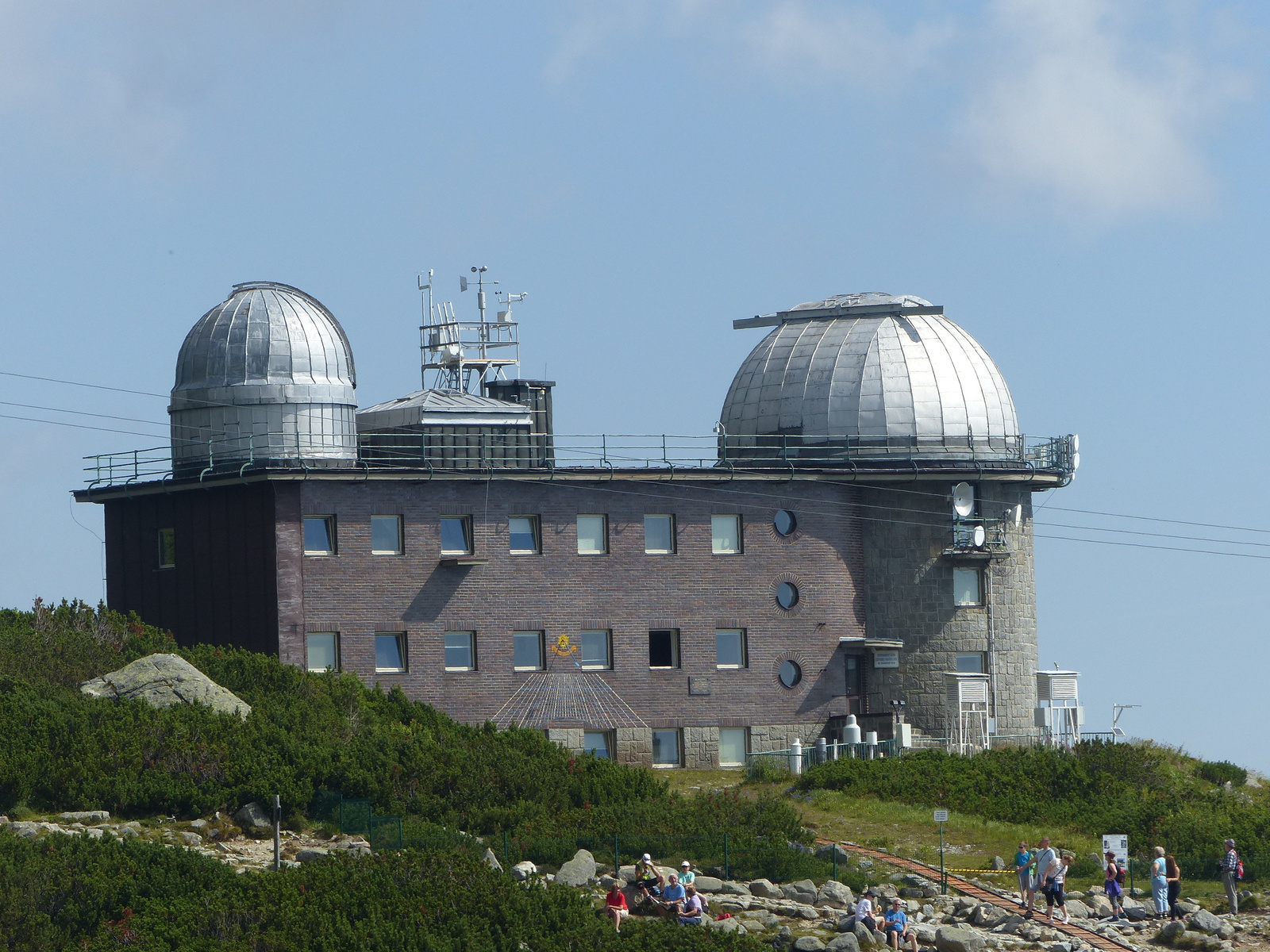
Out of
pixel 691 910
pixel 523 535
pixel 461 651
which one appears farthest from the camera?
pixel 523 535

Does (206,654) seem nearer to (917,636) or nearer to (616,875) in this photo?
→ (616,875)

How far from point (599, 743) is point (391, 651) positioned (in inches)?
220

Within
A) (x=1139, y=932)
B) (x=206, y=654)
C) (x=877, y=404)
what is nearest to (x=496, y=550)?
(x=206, y=654)

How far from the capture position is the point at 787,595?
53.2m

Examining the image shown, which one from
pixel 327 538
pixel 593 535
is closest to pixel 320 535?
pixel 327 538

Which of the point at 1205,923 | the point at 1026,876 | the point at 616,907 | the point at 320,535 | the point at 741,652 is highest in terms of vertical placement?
the point at 320,535

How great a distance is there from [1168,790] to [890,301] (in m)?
15.6

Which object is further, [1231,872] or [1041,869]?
[1231,872]

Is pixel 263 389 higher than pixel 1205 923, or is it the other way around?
pixel 263 389

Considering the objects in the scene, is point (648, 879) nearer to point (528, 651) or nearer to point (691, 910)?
point (691, 910)

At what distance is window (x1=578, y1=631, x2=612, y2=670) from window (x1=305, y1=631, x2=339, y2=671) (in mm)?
6028

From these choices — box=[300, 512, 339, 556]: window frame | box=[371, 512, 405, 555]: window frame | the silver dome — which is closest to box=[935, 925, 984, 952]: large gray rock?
box=[371, 512, 405, 555]: window frame

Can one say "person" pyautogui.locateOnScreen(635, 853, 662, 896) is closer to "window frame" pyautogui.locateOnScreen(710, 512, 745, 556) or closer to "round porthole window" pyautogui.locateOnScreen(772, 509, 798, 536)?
"window frame" pyautogui.locateOnScreen(710, 512, 745, 556)

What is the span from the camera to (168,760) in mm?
38750
